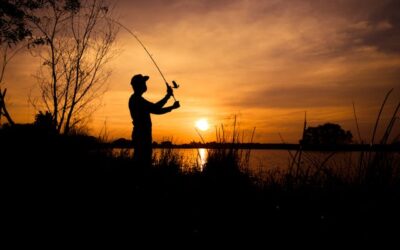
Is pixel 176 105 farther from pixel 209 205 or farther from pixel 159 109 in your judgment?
pixel 209 205

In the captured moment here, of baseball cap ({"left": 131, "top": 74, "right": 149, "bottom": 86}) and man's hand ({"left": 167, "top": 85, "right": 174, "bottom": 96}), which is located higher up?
baseball cap ({"left": 131, "top": 74, "right": 149, "bottom": 86})

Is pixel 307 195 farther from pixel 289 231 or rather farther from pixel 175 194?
pixel 175 194

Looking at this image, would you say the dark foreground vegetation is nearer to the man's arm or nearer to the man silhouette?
the man silhouette

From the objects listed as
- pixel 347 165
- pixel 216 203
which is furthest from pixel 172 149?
pixel 347 165

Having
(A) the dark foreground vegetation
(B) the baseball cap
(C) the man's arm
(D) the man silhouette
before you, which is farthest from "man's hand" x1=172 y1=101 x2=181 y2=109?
(A) the dark foreground vegetation

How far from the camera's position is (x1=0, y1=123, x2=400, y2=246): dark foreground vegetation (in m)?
2.98

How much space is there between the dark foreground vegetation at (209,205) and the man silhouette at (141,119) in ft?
1.12

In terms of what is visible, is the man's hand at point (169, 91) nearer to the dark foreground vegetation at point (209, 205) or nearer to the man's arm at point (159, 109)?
the man's arm at point (159, 109)

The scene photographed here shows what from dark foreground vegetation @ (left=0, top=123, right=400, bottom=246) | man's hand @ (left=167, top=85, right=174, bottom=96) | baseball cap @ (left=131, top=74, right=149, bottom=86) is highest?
baseball cap @ (left=131, top=74, right=149, bottom=86)

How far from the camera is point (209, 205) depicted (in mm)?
4133

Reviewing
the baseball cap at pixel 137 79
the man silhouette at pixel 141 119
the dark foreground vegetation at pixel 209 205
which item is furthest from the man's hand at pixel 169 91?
the dark foreground vegetation at pixel 209 205

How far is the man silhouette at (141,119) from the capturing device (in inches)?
243

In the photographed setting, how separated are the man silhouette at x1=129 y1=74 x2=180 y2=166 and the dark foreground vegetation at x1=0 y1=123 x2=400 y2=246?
341 mm

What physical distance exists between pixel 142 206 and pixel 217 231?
4.12ft
